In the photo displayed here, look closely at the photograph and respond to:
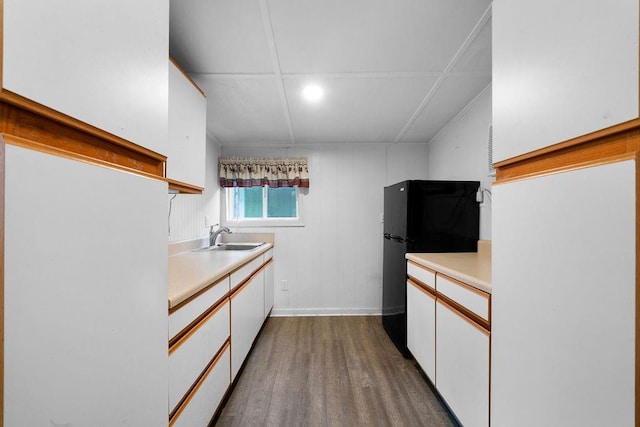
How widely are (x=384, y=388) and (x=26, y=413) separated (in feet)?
6.45

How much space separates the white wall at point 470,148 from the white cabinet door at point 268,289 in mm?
2174

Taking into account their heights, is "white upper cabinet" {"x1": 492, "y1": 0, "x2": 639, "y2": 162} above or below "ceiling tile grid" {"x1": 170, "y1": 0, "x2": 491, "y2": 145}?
below

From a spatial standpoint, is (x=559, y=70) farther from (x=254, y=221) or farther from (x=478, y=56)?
(x=254, y=221)

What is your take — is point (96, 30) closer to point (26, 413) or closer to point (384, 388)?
point (26, 413)

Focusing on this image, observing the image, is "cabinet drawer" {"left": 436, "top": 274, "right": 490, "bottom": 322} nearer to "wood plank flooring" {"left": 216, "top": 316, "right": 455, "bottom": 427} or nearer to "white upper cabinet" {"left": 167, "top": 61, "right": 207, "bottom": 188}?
"wood plank flooring" {"left": 216, "top": 316, "right": 455, "bottom": 427}

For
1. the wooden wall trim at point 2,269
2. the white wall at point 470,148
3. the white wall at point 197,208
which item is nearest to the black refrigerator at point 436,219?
the white wall at point 470,148

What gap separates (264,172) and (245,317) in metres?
1.85

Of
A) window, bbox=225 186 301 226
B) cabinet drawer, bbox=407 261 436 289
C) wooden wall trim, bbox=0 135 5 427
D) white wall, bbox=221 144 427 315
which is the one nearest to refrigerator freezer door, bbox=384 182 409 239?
cabinet drawer, bbox=407 261 436 289

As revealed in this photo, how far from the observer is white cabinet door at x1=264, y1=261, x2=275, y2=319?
2.98 meters

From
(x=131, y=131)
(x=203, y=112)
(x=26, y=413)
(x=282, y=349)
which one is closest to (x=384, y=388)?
(x=282, y=349)

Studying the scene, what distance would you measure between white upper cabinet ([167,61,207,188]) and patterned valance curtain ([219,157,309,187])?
1617mm

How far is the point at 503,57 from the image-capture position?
0.98 m

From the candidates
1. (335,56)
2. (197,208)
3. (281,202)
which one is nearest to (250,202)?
(281,202)

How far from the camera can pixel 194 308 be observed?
1.23m
